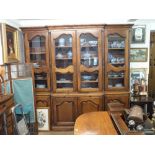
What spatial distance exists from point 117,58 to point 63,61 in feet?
3.04

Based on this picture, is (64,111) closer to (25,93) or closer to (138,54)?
(25,93)

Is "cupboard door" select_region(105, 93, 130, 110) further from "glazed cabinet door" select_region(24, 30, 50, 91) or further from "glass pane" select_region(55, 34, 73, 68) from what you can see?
"glazed cabinet door" select_region(24, 30, 50, 91)

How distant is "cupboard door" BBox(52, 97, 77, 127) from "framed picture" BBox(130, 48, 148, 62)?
1299 mm

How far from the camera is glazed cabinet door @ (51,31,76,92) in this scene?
2.98m

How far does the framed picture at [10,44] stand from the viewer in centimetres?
244

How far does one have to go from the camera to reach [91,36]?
9.96ft

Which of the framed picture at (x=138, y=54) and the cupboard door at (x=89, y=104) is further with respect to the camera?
the framed picture at (x=138, y=54)

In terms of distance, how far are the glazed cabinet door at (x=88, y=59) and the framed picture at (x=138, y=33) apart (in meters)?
0.71

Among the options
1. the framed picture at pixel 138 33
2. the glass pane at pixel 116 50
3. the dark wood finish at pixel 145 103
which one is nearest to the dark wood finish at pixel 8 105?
the glass pane at pixel 116 50

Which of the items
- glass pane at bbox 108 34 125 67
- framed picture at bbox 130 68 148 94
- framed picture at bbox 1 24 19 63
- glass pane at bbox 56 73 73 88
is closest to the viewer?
framed picture at bbox 1 24 19 63

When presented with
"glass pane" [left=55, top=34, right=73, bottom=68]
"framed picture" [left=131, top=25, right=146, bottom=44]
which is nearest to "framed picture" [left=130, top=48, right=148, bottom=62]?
"framed picture" [left=131, top=25, right=146, bottom=44]

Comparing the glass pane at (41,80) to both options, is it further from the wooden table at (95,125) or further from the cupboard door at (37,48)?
the wooden table at (95,125)

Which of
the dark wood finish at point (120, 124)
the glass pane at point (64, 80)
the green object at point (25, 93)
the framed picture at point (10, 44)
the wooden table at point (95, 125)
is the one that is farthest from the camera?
the glass pane at point (64, 80)
